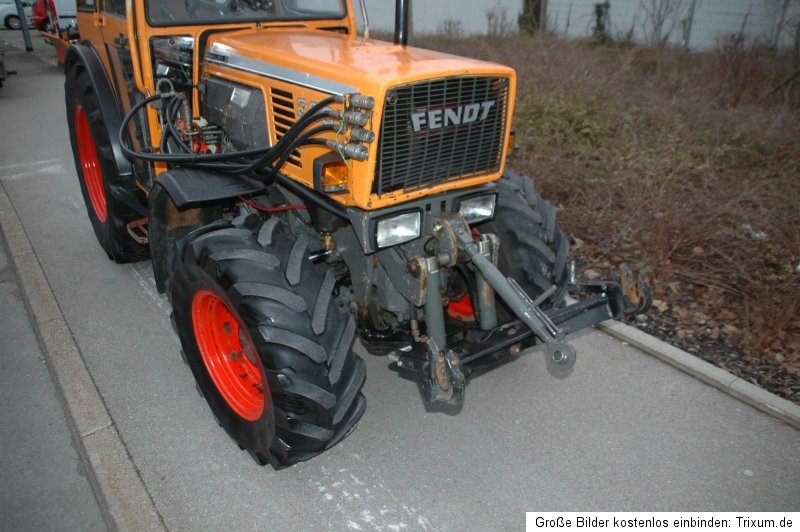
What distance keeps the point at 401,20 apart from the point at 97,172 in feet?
10.7

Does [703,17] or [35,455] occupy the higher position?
[703,17]

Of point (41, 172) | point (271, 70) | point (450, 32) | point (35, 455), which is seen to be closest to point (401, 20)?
point (271, 70)

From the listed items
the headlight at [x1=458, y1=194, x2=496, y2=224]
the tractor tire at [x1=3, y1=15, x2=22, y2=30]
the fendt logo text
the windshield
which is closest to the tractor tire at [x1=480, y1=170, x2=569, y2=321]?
the headlight at [x1=458, y1=194, x2=496, y2=224]

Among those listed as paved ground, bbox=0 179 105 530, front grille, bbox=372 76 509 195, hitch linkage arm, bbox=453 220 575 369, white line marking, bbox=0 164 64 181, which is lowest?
paved ground, bbox=0 179 105 530

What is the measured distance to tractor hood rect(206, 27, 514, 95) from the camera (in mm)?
2578

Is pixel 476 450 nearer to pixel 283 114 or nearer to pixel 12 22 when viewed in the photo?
pixel 283 114

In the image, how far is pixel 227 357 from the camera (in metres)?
3.19

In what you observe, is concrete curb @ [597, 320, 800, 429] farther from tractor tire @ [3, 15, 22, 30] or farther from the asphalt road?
tractor tire @ [3, 15, 22, 30]

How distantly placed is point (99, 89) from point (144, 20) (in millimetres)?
882

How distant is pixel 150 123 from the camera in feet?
12.1

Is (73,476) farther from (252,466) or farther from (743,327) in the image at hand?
(743,327)

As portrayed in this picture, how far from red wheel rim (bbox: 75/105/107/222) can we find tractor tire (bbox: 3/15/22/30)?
17.6 metres

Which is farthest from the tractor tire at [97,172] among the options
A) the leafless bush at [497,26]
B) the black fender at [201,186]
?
the leafless bush at [497,26]

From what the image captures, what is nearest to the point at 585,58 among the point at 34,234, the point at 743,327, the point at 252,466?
the point at 743,327
